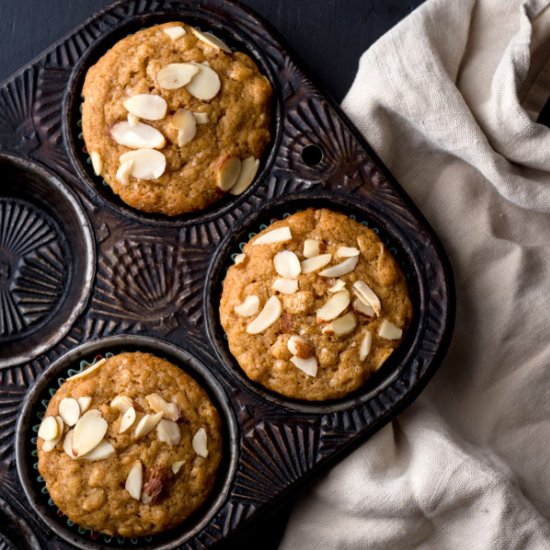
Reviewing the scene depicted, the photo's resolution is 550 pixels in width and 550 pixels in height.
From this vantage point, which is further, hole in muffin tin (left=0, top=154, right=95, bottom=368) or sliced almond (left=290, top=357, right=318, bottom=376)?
hole in muffin tin (left=0, top=154, right=95, bottom=368)

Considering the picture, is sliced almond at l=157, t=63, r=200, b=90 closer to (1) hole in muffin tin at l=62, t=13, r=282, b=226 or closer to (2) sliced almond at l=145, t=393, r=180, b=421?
(1) hole in muffin tin at l=62, t=13, r=282, b=226

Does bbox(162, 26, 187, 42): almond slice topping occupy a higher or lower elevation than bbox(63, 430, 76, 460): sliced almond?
higher

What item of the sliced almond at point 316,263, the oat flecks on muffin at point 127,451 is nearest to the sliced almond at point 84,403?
the oat flecks on muffin at point 127,451

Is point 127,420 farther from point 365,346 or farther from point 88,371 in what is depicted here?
point 365,346

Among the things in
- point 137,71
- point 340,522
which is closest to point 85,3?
point 137,71

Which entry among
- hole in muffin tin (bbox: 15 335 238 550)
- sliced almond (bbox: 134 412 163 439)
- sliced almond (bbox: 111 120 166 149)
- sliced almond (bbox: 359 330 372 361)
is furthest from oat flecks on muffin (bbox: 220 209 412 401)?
sliced almond (bbox: 111 120 166 149)

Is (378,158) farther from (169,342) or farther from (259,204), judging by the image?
(169,342)
